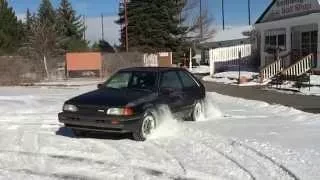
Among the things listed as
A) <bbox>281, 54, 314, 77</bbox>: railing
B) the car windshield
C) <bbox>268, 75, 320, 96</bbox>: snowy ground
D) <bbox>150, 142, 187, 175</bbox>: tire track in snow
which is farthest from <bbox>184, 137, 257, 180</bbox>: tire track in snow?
<bbox>281, 54, 314, 77</bbox>: railing

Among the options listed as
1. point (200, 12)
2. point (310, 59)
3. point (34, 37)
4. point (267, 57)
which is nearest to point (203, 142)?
point (310, 59)

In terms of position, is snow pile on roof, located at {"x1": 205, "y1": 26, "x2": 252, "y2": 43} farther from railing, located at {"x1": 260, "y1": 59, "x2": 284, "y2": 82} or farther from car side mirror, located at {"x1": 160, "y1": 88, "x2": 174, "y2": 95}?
car side mirror, located at {"x1": 160, "y1": 88, "x2": 174, "y2": 95}

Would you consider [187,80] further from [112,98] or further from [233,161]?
[233,161]

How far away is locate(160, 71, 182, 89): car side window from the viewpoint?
13295 millimetres

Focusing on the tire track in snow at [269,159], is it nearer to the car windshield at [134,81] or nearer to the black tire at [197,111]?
the car windshield at [134,81]

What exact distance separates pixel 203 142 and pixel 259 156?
1722 mm

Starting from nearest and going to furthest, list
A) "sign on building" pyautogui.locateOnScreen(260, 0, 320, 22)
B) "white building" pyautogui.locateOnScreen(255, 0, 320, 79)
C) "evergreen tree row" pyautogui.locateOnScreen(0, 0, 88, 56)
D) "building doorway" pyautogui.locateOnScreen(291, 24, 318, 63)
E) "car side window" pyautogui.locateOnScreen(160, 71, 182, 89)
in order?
"car side window" pyautogui.locateOnScreen(160, 71, 182, 89) < "white building" pyautogui.locateOnScreen(255, 0, 320, 79) < "sign on building" pyautogui.locateOnScreen(260, 0, 320, 22) < "building doorway" pyautogui.locateOnScreen(291, 24, 318, 63) < "evergreen tree row" pyautogui.locateOnScreen(0, 0, 88, 56)

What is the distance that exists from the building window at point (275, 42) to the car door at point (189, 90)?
19591 mm

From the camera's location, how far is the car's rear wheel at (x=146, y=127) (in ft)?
38.1

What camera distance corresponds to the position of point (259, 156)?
962 centimetres

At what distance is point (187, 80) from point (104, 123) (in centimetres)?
370

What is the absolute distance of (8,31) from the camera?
64.2m

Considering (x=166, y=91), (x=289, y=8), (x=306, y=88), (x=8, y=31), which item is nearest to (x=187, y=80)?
(x=166, y=91)

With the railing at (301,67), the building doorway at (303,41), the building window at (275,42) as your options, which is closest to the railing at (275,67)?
the building doorway at (303,41)
